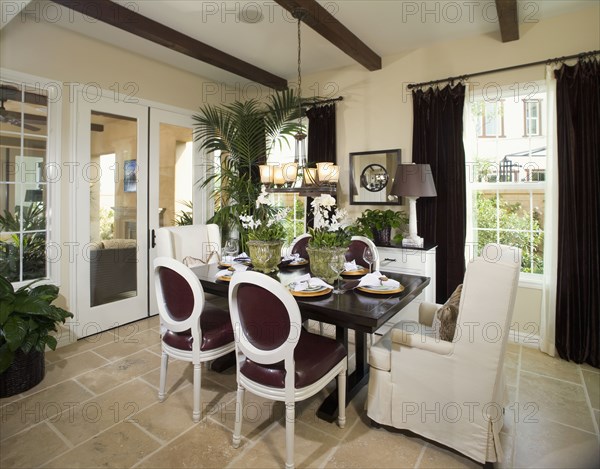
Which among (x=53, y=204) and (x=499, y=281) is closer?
(x=499, y=281)

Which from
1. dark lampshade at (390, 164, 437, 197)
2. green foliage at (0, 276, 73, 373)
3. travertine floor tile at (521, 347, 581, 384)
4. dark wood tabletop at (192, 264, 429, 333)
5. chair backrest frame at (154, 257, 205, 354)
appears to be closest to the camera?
dark wood tabletop at (192, 264, 429, 333)

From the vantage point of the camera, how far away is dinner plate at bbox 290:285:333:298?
6.86 ft

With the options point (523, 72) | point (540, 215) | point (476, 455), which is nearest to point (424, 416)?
point (476, 455)

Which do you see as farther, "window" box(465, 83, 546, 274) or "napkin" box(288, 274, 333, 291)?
"window" box(465, 83, 546, 274)

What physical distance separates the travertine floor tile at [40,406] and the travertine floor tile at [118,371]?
80 mm

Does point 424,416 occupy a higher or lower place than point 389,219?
lower

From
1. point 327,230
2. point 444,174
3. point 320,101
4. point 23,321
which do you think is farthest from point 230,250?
point 320,101

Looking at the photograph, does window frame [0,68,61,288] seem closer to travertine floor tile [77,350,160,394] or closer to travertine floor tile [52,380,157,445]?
travertine floor tile [77,350,160,394]

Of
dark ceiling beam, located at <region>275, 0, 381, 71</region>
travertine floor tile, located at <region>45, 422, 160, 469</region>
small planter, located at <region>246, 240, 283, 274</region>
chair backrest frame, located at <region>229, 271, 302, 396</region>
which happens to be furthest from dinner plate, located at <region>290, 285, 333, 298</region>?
dark ceiling beam, located at <region>275, 0, 381, 71</region>

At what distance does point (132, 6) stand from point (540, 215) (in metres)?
3.94

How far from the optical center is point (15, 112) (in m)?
3.01

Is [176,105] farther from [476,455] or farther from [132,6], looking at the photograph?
[476,455]

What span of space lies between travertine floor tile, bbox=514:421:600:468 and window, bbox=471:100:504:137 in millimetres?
2511

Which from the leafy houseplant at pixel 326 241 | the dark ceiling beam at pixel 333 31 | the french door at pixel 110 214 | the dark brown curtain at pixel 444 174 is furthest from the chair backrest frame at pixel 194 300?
the dark brown curtain at pixel 444 174
